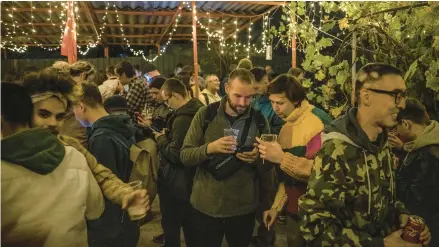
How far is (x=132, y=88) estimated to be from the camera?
21.9 ft

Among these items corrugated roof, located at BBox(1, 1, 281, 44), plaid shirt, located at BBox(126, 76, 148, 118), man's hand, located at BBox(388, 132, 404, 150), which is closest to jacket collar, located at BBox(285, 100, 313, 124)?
man's hand, located at BBox(388, 132, 404, 150)

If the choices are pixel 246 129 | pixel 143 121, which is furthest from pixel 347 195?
pixel 143 121

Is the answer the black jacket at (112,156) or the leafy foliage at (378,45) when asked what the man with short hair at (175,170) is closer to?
the black jacket at (112,156)

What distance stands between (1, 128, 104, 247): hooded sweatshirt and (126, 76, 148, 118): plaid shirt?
453 centimetres

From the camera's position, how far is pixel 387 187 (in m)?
2.26

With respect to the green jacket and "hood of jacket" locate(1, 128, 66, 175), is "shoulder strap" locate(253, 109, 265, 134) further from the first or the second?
"hood of jacket" locate(1, 128, 66, 175)

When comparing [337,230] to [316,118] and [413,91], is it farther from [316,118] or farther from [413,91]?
[413,91]

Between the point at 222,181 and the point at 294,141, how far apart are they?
736mm

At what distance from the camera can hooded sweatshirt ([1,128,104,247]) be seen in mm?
1845

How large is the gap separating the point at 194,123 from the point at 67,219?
1.77m

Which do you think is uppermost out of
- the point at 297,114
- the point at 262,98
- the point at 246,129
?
the point at 262,98

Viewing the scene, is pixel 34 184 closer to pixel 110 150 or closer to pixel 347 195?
pixel 110 150

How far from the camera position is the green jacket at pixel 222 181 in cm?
338

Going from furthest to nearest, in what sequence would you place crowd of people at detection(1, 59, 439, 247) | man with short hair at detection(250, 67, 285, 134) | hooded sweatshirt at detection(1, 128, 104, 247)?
1. man with short hair at detection(250, 67, 285, 134)
2. crowd of people at detection(1, 59, 439, 247)
3. hooded sweatshirt at detection(1, 128, 104, 247)
